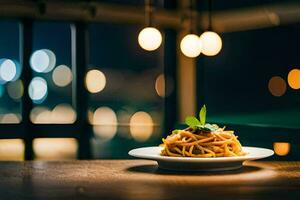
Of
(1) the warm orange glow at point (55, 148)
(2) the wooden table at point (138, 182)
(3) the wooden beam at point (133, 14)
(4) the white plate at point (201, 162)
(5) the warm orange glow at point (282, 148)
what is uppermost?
(3) the wooden beam at point (133, 14)

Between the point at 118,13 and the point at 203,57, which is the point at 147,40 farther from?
the point at 203,57

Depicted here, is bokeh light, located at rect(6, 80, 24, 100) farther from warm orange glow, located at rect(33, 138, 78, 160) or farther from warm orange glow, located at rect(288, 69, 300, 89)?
warm orange glow, located at rect(288, 69, 300, 89)

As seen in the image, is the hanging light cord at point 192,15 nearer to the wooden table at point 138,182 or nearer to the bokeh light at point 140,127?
the bokeh light at point 140,127

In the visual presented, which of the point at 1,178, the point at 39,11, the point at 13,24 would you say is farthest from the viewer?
the point at 13,24

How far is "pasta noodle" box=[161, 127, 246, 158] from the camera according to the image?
71.2 inches

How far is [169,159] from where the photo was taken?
172 centimetres

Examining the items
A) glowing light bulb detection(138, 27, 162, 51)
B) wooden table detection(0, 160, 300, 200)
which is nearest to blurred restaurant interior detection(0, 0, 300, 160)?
glowing light bulb detection(138, 27, 162, 51)

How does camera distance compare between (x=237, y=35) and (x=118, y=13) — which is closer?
(x=118, y=13)

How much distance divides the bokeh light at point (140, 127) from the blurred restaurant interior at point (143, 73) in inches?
0.5

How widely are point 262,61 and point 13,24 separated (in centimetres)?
249

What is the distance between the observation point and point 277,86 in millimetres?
5582

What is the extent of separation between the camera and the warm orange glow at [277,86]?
5.51 metres

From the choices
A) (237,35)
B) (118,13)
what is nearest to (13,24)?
Answer: (118,13)

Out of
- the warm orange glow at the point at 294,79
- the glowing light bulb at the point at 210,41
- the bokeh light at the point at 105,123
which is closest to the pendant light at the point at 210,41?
the glowing light bulb at the point at 210,41
